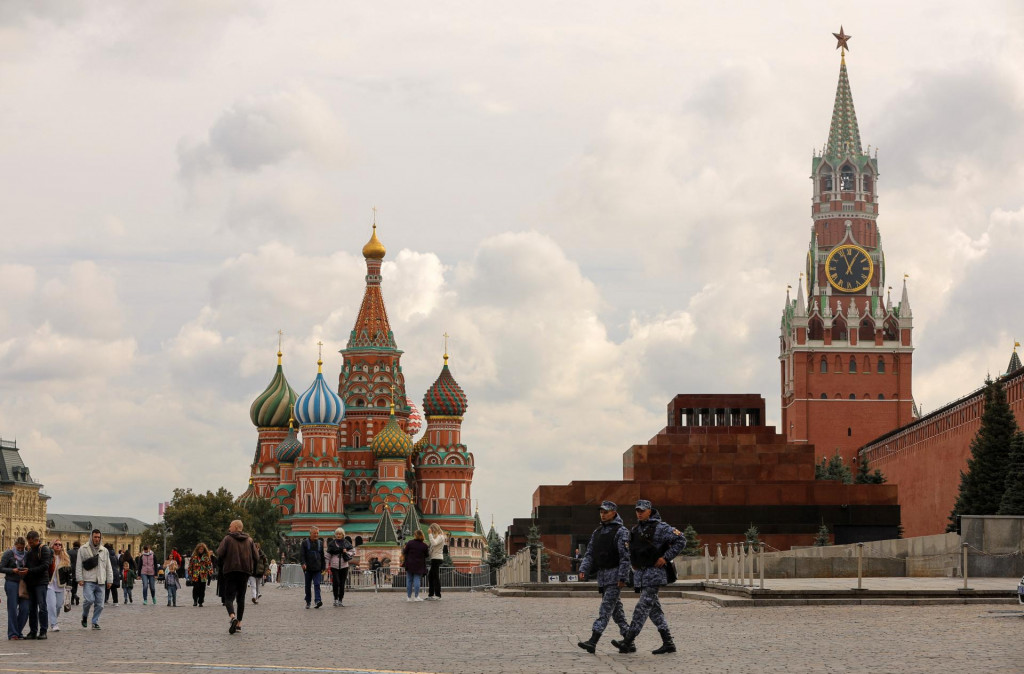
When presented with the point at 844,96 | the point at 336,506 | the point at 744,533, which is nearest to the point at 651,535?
the point at 744,533

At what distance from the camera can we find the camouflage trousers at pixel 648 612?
15.4 m

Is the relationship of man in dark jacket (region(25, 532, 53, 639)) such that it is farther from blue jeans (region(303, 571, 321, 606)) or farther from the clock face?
the clock face

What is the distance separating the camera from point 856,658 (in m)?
14.7

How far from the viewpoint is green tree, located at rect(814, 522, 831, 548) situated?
66.5 m

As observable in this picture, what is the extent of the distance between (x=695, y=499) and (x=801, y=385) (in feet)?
176

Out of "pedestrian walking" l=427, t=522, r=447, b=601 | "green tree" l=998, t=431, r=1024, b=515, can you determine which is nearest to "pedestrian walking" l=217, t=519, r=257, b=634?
"pedestrian walking" l=427, t=522, r=447, b=601

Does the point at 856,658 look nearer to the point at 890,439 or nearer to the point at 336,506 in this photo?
the point at 890,439

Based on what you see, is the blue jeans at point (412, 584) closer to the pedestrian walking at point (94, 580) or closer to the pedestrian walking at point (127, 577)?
the pedestrian walking at point (127, 577)

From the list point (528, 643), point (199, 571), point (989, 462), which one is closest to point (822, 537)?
point (989, 462)

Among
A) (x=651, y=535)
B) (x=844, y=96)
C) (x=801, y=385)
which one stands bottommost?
(x=651, y=535)

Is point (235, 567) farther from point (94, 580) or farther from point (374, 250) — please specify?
point (374, 250)

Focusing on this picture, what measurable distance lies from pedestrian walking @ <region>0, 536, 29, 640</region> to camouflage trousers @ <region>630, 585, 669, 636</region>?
7.21 m

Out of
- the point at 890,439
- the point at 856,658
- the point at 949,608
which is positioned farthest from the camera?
the point at 890,439

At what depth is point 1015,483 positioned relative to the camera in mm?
50031
